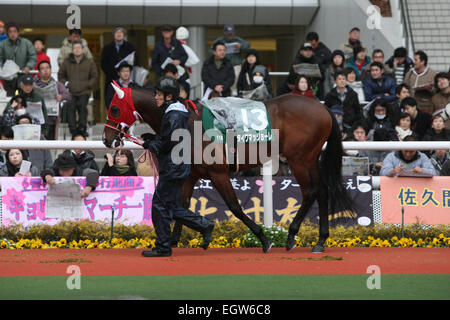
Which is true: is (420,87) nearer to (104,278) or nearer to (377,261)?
(377,261)

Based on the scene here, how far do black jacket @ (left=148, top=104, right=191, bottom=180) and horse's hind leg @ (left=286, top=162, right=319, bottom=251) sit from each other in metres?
1.22

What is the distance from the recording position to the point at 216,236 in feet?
30.4

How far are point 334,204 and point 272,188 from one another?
853 mm

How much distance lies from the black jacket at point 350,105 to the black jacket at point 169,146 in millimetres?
5351

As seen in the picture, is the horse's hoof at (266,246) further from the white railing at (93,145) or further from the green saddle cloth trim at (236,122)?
the white railing at (93,145)

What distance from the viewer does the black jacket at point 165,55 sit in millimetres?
14695

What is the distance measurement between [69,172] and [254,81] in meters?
5.06

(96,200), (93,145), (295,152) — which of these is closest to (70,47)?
(96,200)

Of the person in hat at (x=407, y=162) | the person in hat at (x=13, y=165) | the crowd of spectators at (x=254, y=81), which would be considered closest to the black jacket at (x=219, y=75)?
the crowd of spectators at (x=254, y=81)

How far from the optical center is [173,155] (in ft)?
27.0

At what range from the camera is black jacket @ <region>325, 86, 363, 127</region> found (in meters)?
13.2

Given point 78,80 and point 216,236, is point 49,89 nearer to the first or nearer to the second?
point 78,80

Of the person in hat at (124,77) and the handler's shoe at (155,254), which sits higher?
the person in hat at (124,77)

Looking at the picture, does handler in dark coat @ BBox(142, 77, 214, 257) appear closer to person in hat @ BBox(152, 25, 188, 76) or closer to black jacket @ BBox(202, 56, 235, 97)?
black jacket @ BBox(202, 56, 235, 97)
